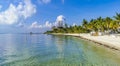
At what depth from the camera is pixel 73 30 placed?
15812 centimetres

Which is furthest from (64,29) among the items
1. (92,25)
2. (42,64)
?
(42,64)

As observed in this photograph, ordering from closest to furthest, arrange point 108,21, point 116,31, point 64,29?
1. point 108,21
2. point 116,31
3. point 64,29

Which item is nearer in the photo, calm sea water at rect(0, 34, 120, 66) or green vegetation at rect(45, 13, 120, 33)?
calm sea water at rect(0, 34, 120, 66)

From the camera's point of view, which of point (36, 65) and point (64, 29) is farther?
point (64, 29)

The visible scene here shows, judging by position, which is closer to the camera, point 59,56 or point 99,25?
point 59,56

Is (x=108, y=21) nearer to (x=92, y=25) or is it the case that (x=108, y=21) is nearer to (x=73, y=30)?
(x=92, y=25)

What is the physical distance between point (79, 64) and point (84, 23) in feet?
336

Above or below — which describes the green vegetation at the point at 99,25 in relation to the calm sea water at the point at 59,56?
above

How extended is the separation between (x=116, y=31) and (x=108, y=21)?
9493 millimetres

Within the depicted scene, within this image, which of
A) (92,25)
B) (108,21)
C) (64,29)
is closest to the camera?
(108,21)

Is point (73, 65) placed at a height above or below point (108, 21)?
below

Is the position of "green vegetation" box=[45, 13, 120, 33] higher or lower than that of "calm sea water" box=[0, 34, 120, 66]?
higher

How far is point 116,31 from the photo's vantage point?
96.6 m

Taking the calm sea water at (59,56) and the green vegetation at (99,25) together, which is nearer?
the calm sea water at (59,56)
